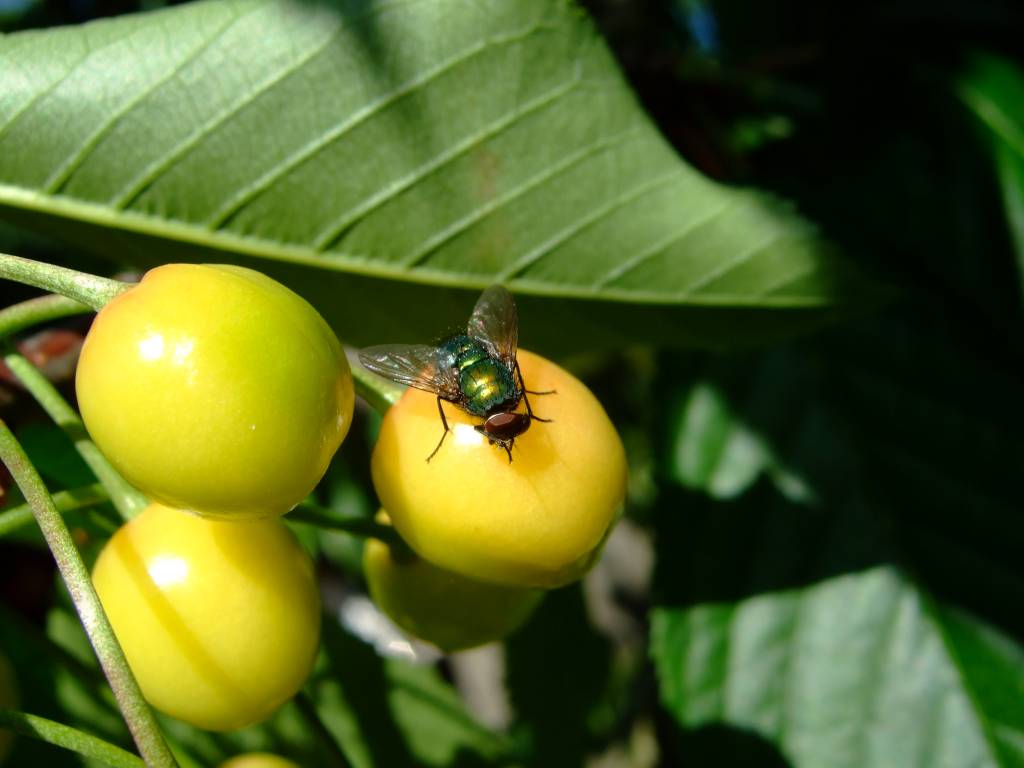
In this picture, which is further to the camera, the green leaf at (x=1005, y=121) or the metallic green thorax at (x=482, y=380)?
the green leaf at (x=1005, y=121)

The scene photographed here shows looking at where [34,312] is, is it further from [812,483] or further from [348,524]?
[812,483]

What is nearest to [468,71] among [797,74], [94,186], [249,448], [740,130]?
[94,186]

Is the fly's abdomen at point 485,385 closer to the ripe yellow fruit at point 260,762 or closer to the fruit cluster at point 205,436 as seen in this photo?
the fruit cluster at point 205,436

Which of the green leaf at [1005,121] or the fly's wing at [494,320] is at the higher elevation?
the fly's wing at [494,320]

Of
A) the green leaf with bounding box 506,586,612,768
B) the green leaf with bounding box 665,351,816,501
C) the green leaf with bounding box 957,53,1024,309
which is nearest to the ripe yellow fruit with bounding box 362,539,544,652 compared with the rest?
the green leaf with bounding box 665,351,816,501

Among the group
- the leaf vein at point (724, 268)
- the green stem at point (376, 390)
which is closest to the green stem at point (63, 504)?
the green stem at point (376, 390)

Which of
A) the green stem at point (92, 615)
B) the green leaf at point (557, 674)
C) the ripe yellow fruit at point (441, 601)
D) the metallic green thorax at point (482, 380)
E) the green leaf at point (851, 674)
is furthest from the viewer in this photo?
the green leaf at point (557, 674)

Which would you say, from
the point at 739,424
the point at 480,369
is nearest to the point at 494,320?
the point at 480,369
